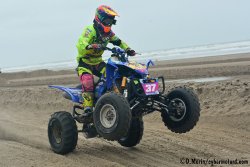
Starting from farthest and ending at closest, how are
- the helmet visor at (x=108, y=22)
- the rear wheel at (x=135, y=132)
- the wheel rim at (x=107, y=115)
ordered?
the rear wheel at (x=135, y=132) < the helmet visor at (x=108, y=22) < the wheel rim at (x=107, y=115)

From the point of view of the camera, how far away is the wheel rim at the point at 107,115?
612 cm

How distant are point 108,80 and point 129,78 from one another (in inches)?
20.1

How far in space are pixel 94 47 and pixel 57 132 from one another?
193 centimetres

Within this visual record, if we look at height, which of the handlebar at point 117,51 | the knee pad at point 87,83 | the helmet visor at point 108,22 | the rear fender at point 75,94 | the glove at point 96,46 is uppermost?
the helmet visor at point 108,22

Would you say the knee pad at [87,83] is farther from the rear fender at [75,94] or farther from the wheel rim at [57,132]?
the wheel rim at [57,132]

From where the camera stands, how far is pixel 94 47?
6.68m

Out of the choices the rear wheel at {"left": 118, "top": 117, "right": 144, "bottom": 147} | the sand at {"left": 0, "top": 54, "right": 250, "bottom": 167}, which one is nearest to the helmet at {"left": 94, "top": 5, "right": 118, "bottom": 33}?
the rear wheel at {"left": 118, "top": 117, "right": 144, "bottom": 147}

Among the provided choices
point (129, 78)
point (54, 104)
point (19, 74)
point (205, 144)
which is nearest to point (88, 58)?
point (129, 78)

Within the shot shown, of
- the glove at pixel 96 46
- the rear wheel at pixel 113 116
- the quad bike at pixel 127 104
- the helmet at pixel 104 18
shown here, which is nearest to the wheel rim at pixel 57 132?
the quad bike at pixel 127 104

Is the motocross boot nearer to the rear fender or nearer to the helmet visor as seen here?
the rear fender

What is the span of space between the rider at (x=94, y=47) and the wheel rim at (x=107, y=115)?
898 mm

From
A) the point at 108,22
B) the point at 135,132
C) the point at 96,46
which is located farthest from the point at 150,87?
the point at 135,132

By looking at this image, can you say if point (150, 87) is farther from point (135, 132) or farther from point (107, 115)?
point (135, 132)

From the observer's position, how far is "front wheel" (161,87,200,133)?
21.2 feet
